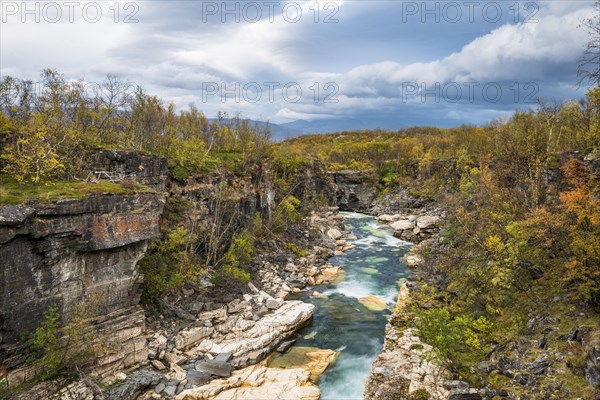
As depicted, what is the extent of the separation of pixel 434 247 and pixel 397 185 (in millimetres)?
36562

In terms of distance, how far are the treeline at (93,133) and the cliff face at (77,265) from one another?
11.1 ft

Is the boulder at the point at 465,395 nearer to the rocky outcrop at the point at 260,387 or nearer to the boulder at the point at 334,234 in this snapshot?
the rocky outcrop at the point at 260,387

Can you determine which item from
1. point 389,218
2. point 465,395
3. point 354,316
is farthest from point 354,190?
point 465,395

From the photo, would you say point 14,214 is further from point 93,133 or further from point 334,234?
point 334,234

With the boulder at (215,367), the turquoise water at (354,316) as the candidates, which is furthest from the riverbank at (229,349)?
the turquoise water at (354,316)

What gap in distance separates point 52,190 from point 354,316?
20.9 m

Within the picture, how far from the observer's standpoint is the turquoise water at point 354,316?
2036 cm

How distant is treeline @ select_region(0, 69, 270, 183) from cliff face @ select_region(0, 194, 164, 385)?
338 centimetres

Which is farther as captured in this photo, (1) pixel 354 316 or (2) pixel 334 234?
(2) pixel 334 234

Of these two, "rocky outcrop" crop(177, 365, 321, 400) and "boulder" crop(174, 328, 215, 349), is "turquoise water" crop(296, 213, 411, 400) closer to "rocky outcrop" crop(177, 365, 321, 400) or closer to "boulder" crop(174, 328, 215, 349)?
"rocky outcrop" crop(177, 365, 321, 400)

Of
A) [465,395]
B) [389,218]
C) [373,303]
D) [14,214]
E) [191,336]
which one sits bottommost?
[373,303]

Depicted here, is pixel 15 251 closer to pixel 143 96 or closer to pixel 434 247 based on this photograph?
pixel 143 96

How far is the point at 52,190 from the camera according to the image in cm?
1830

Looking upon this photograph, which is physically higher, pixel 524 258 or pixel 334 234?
pixel 524 258
